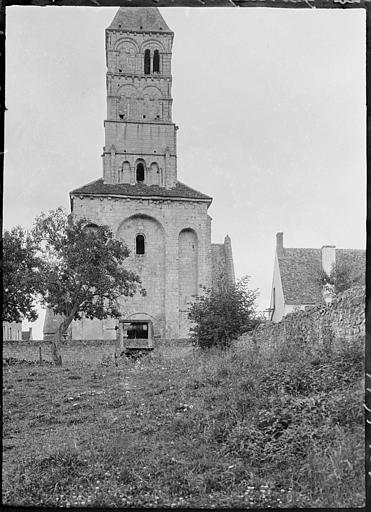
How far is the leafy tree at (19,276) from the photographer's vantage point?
102 ft

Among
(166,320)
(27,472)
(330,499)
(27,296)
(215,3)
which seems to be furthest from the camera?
(166,320)

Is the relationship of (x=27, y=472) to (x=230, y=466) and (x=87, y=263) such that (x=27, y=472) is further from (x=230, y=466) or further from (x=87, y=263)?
(x=87, y=263)

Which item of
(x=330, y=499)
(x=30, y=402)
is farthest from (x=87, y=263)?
(x=330, y=499)

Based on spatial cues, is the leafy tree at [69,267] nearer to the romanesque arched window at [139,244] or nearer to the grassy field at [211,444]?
the romanesque arched window at [139,244]

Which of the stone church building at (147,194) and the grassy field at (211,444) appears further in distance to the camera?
the stone church building at (147,194)

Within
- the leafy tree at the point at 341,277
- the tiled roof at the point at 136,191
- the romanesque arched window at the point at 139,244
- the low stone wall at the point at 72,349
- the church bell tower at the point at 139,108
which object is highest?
the church bell tower at the point at 139,108

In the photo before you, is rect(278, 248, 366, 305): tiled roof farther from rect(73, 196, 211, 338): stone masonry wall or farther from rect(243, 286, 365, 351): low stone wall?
rect(243, 286, 365, 351): low stone wall

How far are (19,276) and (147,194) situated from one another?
1544cm

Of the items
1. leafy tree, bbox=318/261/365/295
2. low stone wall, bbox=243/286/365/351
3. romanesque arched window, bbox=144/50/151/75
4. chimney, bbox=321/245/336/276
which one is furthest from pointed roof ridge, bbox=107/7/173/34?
low stone wall, bbox=243/286/365/351

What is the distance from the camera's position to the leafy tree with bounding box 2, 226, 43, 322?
31.2 meters

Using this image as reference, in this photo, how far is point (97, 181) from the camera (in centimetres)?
4619

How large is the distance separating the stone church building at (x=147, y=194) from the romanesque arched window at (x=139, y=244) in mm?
66

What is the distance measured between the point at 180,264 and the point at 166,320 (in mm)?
3980

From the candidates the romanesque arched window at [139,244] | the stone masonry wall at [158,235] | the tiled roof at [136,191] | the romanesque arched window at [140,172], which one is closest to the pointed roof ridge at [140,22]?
the romanesque arched window at [140,172]
